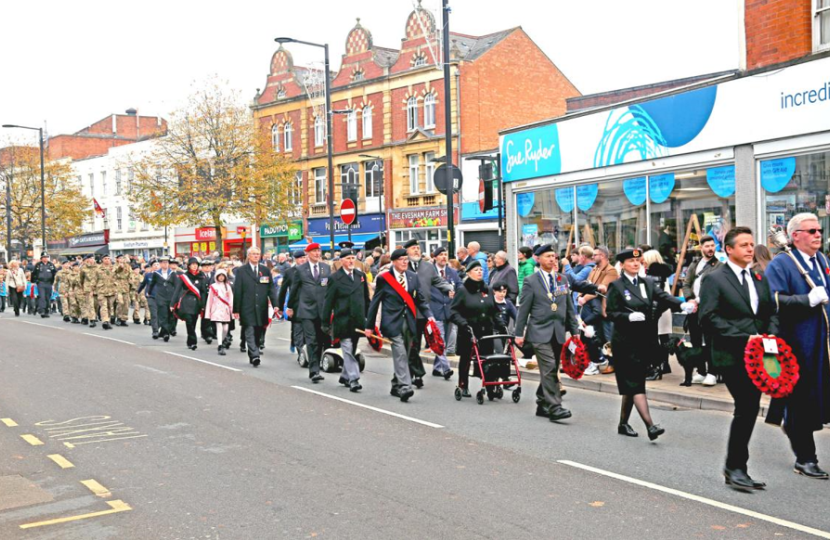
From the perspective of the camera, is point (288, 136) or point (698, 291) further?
point (288, 136)

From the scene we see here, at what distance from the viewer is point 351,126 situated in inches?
1887

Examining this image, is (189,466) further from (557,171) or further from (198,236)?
(198,236)

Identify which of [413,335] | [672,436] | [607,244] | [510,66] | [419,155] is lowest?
[672,436]

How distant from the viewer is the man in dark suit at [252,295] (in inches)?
595

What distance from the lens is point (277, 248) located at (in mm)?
52438

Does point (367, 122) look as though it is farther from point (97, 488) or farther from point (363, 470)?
point (97, 488)

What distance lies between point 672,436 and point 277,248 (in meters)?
45.2

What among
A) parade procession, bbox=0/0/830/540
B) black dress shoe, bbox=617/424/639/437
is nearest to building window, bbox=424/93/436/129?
parade procession, bbox=0/0/830/540

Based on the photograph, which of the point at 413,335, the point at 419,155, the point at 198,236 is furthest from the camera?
the point at 198,236

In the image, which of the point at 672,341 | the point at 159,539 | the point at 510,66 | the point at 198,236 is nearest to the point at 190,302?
the point at 672,341

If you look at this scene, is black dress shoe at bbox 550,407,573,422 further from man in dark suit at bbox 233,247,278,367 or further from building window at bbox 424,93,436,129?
building window at bbox 424,93,436,129

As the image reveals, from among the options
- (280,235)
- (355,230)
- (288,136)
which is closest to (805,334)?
(355,230)

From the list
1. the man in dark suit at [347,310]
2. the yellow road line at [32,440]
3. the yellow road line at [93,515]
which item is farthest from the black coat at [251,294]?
the yellow road line at [93,515]

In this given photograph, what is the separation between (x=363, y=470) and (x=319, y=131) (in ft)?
145
